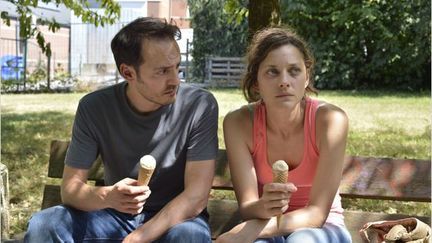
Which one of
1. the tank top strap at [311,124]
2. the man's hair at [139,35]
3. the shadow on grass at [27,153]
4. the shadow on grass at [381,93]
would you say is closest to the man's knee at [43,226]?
the man's hair at [139,35]

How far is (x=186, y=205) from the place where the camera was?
240cm

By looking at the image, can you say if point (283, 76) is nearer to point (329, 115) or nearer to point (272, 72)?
point (272, 72)

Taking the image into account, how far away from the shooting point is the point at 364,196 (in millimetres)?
2777

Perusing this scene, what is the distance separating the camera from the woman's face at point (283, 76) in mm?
2412

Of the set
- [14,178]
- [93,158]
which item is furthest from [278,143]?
[14,178]

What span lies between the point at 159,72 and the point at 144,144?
1.07 ft

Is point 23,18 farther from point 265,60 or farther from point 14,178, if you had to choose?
point 265,60

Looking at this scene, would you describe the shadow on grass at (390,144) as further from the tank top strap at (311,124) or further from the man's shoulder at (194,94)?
the man's shoulder at (194,94)

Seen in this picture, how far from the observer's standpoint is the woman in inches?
92.6

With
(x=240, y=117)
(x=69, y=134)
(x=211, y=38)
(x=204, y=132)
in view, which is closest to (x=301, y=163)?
(x=240, y=117)

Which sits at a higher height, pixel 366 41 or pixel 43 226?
pixel 366 41

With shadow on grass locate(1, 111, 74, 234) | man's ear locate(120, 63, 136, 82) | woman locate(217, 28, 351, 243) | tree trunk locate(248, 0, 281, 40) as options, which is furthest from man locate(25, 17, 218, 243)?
shadow on grass locate(1, 111, 74, 234)

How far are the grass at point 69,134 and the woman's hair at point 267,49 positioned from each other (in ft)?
7.36

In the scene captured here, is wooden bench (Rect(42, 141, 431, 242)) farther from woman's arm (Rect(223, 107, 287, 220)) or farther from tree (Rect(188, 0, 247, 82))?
tree (Rect(188, 0, 247, 82))
